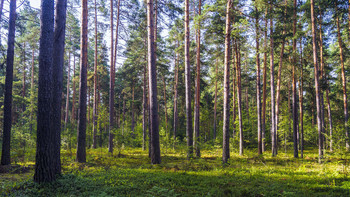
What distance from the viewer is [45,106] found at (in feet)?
18.8

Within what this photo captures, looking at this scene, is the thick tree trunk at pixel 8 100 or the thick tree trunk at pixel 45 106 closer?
the thick tree trunk at pixel 45 106

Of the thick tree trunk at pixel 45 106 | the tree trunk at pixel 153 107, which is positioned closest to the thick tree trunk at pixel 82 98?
the tree trunk at pixel 153 107

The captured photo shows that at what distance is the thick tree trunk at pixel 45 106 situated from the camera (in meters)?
5.70

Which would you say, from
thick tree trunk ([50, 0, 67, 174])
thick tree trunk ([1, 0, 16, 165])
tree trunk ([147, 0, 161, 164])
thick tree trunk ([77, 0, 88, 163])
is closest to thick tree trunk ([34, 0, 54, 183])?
thick tree trunk ([50, 0, 67, 174])

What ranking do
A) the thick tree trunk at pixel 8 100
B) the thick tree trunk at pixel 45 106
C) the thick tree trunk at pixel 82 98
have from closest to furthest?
the thick tree trunk at pixel 45 106 < the thick tree trunk at pixel 8 100 < the thick tree trunk at pixel 82 98

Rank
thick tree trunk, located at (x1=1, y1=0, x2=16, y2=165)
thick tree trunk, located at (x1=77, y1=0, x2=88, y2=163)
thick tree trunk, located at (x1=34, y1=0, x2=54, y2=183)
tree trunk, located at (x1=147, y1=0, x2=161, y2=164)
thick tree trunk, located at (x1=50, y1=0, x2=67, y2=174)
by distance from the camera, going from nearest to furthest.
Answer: thick tree trunk, located at (x1=34, y1=0, x2=54, y2=183) < thick tree trunk, located at (x1=50, y1=0, x2=67, y2=174) < thick tree trunk, located at (x1=1, y1=0, x2=16, y2=165) < tree trunk, located at (x1=147, y1=0, x2=161, y2=164) < thick tree trunk, located at (x1=77, y1=0, x2=88, y2=163)

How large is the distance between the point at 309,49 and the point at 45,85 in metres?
23.0

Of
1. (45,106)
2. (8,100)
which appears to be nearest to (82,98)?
(8,100)

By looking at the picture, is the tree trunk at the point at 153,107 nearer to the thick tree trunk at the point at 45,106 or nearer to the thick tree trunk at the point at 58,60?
the thick tree trunk at the point at 58,60

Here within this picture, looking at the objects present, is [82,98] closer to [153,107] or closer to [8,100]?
[8,100]

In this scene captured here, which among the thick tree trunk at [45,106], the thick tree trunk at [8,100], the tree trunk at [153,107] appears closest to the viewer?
the thick tree trunk at [45,106]

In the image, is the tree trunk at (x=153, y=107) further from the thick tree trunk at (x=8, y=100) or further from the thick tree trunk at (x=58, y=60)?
the thick tree trunk at (x=8, y=100)

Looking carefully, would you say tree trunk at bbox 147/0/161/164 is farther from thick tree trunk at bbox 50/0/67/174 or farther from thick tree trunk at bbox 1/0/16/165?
thick tree trunk at bbox 1/0/16/165

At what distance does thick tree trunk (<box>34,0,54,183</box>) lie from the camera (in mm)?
5699
